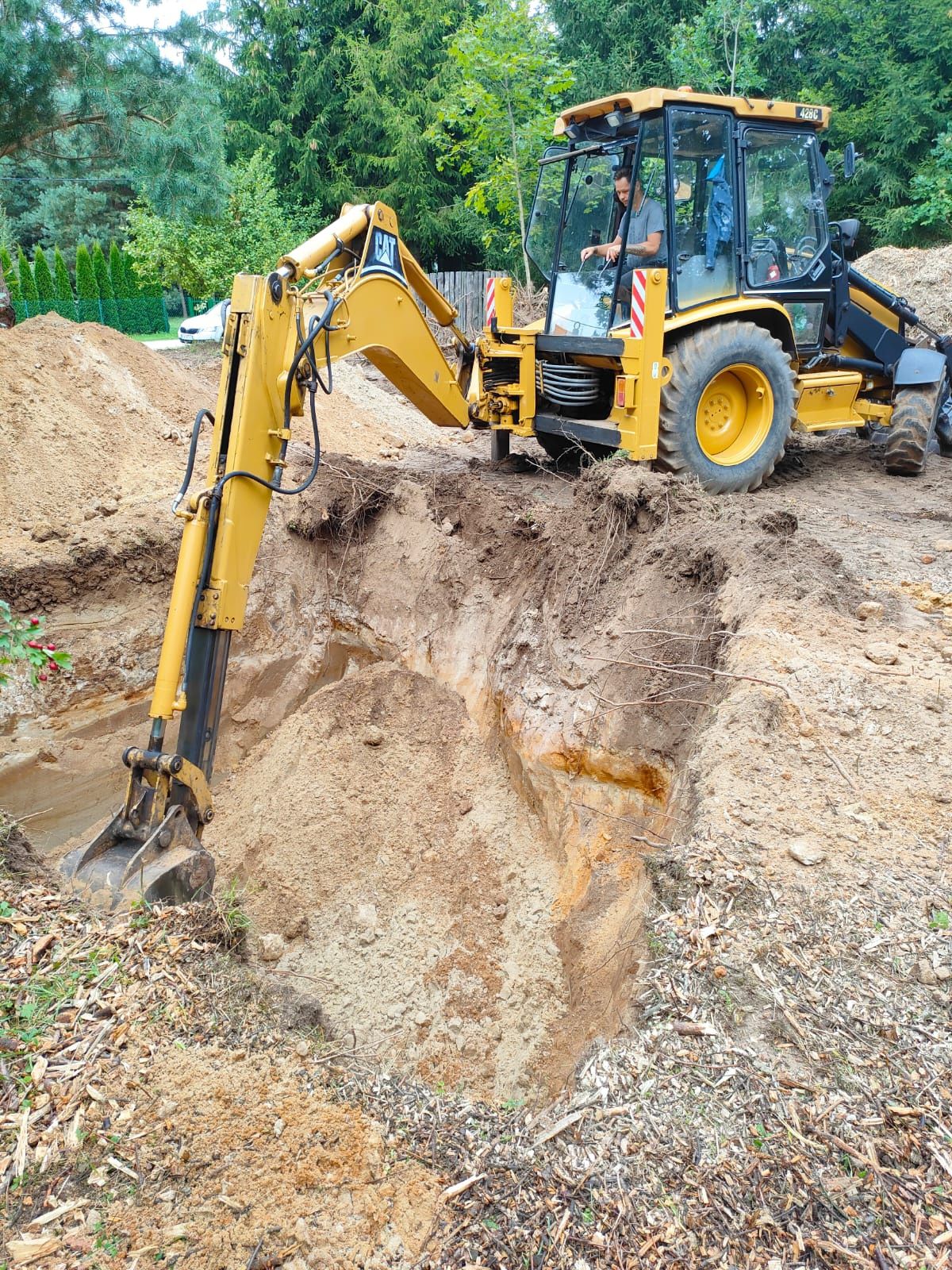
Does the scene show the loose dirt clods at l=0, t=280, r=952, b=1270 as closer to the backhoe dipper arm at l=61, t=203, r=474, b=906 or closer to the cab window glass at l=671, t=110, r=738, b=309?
the backhoe dipper arm at l=61, t=203, r=474, b=906

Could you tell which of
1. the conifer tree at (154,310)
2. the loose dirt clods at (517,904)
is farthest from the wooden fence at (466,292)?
the conifer tree at (154,310)

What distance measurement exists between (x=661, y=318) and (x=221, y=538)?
3836mm

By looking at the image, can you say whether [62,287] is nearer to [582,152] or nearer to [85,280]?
[85,280]

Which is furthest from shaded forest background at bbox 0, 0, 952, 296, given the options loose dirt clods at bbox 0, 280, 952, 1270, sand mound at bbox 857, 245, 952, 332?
loose dirt clods at bbox 0, 280, 952, 1270

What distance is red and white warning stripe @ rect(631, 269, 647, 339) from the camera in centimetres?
618

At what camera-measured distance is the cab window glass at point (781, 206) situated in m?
7.02

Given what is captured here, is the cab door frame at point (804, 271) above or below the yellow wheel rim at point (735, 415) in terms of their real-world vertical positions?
above

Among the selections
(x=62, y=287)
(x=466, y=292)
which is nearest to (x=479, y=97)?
(x=466, y=292)

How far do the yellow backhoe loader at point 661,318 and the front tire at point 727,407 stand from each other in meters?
0.01

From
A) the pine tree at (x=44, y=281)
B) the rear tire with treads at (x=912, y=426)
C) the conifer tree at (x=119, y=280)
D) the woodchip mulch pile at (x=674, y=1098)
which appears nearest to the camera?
the woodchip mulch pile at (x=674, y=1098)

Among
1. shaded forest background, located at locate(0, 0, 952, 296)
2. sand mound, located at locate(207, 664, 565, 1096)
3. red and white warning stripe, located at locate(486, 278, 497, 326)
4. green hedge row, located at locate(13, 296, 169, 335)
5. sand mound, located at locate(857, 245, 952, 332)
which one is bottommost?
sand mound, located at locate(207, 664, 565, 1096)

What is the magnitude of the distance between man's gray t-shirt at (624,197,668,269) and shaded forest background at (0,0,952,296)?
7.94m

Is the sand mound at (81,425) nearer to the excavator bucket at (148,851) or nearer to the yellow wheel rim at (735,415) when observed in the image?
the excavator bucket at (148,851)

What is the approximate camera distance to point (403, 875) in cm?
475
